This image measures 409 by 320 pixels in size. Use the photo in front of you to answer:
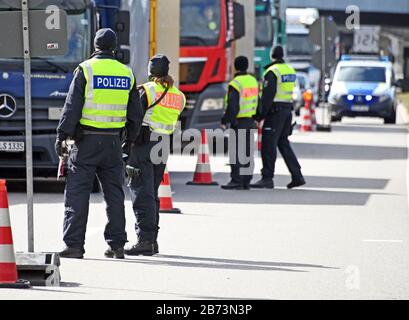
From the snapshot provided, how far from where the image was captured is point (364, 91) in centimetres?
4397

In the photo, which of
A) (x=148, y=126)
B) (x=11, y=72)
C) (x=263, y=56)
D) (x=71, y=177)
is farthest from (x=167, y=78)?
(x=263, y=56)

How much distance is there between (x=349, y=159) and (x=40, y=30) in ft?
56.4

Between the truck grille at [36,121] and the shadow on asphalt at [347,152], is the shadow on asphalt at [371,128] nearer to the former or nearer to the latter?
the shadow on asphalt at [347,152]

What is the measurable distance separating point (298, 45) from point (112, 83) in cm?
4301

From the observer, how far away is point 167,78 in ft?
44.0

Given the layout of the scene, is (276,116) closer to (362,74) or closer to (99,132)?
(99,132)

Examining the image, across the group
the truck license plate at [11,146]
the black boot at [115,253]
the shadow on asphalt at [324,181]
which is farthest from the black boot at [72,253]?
the shadow on asphalt at [324,181]

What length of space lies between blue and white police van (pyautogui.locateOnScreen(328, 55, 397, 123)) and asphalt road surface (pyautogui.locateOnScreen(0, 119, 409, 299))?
67.4ft

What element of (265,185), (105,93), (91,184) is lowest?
(265,185)

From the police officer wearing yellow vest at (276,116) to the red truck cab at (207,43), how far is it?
292 inches

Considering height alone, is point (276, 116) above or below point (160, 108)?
below

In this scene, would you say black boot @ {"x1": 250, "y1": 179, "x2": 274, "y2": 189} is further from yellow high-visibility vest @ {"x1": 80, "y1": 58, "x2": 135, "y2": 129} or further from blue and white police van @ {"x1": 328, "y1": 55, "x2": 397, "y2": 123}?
blue and white police van @ {"x1": 328, "y1": 55, "x2": 397, "y2": 123}

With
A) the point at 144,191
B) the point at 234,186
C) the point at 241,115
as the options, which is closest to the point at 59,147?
the point at 144,191

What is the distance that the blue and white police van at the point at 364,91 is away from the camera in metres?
44.0
